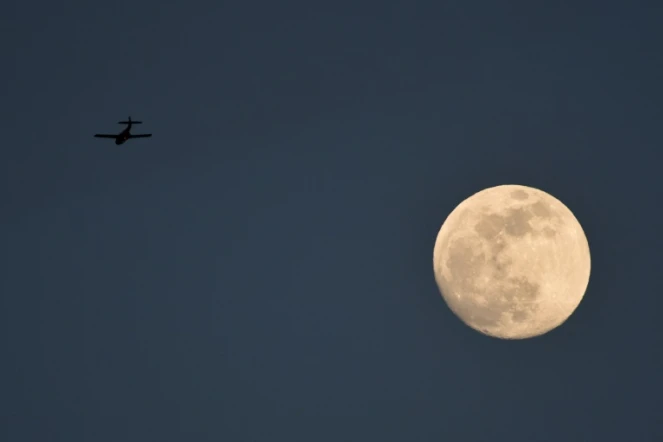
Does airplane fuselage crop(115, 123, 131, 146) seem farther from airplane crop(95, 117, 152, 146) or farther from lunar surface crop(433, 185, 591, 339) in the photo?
lunar surface crop(433, 185, 591, 339)

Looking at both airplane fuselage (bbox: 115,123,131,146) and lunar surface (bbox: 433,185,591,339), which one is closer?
lunar surface (bbox: 433,185,591,339)

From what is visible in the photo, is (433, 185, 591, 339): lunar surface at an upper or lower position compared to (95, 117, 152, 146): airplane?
lower

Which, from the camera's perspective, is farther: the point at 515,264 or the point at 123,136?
the point at 123,136

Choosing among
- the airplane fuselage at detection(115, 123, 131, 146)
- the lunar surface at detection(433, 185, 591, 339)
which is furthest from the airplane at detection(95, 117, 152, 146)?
the lunar surface at detection(433, 185, 591, 339)

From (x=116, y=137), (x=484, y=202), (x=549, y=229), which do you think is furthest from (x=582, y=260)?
(x=116, y=137)

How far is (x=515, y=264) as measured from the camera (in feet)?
151

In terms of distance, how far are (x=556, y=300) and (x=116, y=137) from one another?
4514cm

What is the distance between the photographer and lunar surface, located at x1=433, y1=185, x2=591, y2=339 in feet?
151

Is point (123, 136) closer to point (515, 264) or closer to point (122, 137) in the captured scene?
point (122, 137)

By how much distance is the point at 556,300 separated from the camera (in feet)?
152

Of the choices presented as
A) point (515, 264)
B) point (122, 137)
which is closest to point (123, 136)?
point (122, 137)

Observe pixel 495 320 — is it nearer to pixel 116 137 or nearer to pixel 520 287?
pixel 520 287

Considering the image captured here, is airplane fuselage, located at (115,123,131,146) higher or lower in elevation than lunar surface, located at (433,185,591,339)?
higher

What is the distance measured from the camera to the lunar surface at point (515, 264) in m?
46.0
